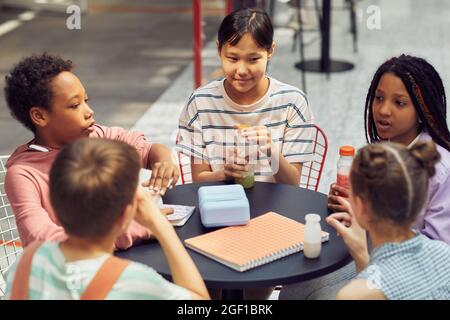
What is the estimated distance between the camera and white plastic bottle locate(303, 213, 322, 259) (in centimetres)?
212

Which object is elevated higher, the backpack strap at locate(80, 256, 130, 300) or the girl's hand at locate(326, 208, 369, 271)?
the backpack strap at locate(80, 256, 130, 300)

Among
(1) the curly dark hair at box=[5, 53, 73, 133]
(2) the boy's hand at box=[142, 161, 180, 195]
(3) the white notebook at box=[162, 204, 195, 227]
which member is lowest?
(3) the white notebook at box=[162, 204, 195, 227]

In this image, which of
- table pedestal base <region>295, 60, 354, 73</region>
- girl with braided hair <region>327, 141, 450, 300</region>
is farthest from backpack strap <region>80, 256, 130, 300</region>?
table pedestal base <region>295, 60, 354, 73</region>

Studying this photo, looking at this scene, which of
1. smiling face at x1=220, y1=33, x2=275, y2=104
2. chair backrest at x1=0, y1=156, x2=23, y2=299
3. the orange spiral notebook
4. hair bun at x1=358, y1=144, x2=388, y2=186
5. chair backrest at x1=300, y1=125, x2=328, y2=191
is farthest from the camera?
chair backrest at x1=300, y1=125, x2=328, y2=191

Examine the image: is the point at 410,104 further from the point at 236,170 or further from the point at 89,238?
the point at 89,238

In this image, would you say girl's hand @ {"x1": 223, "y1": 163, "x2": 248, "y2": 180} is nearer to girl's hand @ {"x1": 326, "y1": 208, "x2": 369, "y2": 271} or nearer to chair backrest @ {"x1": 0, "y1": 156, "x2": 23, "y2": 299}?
girl's hand @ {"x1": 326, "y1": 208, "x2": 369, "y2": 271}

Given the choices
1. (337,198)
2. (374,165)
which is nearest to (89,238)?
(374,165)

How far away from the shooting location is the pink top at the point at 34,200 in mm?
2176

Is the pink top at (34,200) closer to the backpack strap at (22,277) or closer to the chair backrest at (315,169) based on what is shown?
the backpack strap at (22,277)

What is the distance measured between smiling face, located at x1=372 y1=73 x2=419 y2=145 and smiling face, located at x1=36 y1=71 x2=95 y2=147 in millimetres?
1010

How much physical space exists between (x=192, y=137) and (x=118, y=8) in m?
8.25

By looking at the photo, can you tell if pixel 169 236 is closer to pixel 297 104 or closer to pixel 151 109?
pixel 297 104

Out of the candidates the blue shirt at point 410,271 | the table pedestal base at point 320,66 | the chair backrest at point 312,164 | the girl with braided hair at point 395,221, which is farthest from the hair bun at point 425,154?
the table pedestal base at point 320,66
